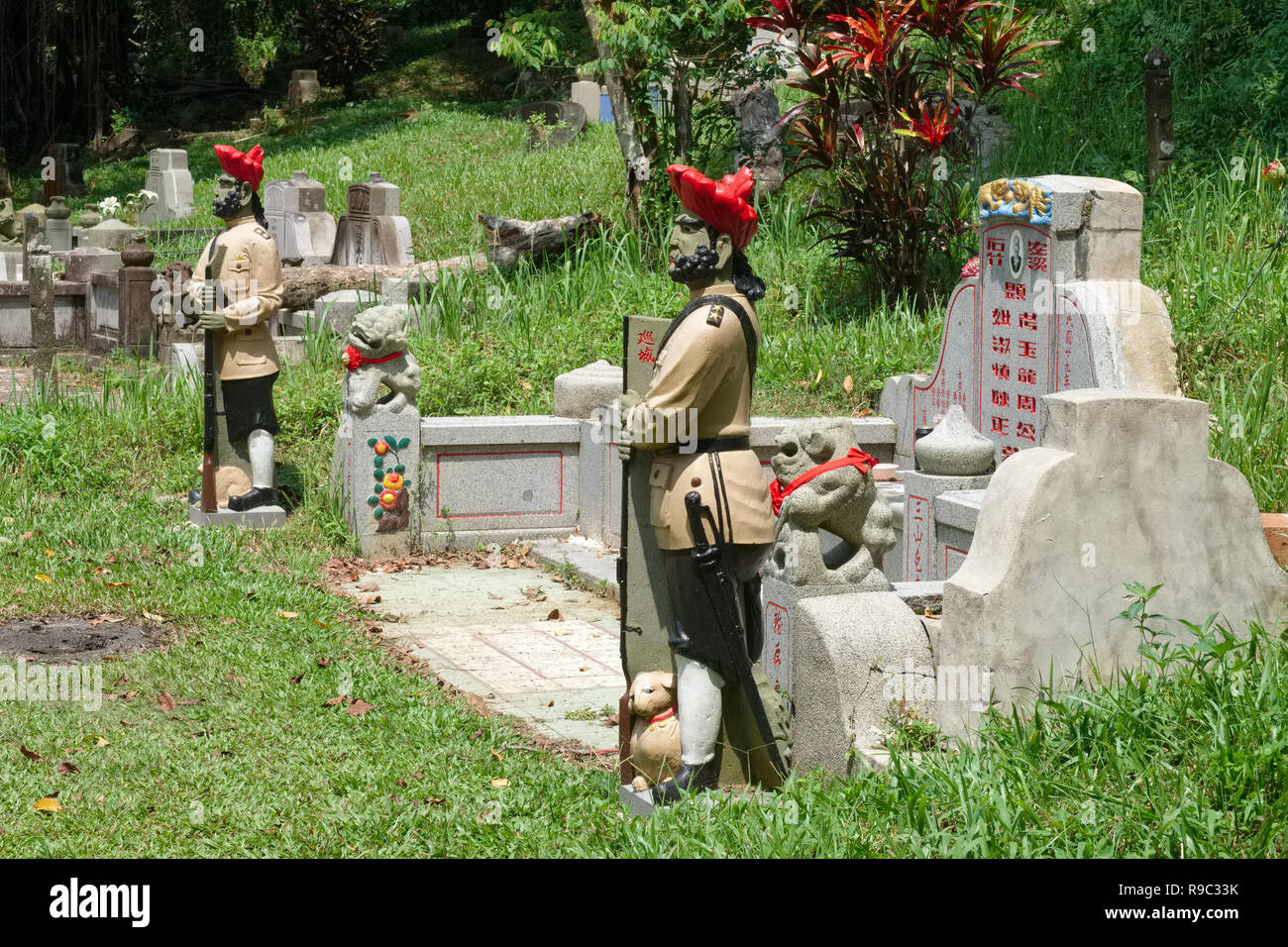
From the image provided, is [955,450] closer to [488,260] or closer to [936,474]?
[936,474]

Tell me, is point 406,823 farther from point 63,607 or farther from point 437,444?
point 437,444

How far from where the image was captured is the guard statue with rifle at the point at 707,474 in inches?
202

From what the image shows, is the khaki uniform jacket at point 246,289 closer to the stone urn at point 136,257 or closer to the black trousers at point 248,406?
the black trousers at point 248,406

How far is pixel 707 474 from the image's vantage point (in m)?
5.17

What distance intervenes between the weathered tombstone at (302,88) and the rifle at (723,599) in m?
32.2

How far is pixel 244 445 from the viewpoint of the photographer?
33.1ft

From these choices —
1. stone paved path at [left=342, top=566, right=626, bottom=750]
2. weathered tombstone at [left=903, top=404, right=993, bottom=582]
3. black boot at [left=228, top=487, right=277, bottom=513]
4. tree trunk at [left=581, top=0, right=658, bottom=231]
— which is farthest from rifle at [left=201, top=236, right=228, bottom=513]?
tree trunk at [left=581, top=0, right=658, bottom=231]

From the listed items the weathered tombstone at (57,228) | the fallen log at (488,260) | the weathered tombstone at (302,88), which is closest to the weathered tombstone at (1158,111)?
the fallen log at (488,260)

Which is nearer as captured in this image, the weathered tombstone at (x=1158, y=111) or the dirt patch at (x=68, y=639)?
A: the dirt patch at (x=68, y=639)

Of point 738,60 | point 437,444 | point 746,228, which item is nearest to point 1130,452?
point 746,228

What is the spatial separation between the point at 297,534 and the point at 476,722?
148 inches

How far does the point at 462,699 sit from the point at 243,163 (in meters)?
4.45

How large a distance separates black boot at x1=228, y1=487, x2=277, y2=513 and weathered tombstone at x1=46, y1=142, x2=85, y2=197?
70.5 ft

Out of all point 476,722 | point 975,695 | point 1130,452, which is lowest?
point 476,722
